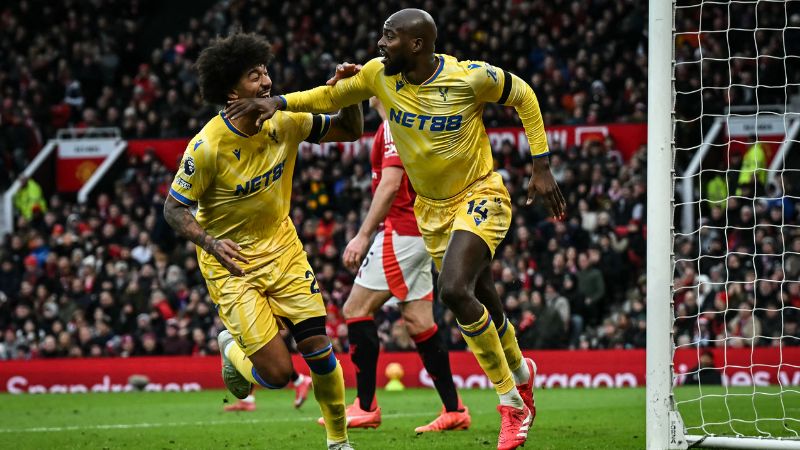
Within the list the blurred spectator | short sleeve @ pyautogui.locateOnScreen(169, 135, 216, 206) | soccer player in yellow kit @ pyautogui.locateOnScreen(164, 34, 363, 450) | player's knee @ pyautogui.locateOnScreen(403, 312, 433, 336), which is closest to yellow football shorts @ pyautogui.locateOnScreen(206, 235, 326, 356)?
soccer player in yellow kit @ pyautogui.locateOnScreen(164, 34, 363, 450)

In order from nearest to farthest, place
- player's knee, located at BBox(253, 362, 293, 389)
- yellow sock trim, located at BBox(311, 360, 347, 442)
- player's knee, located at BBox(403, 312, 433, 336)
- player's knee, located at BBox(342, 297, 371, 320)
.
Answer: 1. yellow sock trim, located at BBox(311, 360, 347, 442)
2. player's knee, located at BBox(253, 362, 293, 389)
3. player's knee, located at BBox(403, 312, 433, 336)
4. player's knee, located at BBox(342, 297, 371, 320)

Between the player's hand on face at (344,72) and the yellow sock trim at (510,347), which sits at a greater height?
the player's hand on face at (344,72)

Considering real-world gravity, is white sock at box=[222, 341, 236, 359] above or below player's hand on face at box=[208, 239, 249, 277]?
below

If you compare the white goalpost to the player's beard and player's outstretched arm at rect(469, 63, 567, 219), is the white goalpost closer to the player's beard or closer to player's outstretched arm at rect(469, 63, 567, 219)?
player's outstretched arm at rect(469, 63, 567, 219)

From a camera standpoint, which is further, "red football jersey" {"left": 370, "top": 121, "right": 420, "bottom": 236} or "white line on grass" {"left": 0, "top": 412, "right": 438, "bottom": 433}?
"white line on grass" {"left": 0, "top": 412, "right": 438, "bottom": 433}

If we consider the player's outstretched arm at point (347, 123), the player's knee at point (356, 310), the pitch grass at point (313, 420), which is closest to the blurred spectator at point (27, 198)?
the pitch grass at point (313, 420)

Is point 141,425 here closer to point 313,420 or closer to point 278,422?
point 278,422

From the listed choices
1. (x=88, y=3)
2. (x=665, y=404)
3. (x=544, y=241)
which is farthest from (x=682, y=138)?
(x=88, y=3)

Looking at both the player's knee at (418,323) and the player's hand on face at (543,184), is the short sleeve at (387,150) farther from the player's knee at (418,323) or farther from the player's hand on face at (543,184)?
the player's hand on face at (543,184)

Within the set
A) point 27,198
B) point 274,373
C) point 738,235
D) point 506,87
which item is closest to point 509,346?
point 274,373

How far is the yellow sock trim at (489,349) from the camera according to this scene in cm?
715

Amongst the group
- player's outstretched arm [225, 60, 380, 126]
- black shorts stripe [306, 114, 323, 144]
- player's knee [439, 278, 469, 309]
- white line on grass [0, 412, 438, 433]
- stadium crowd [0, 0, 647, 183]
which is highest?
stadium crowd [0, 0, 647, 183]

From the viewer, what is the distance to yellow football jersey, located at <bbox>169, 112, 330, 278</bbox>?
6.89 meters

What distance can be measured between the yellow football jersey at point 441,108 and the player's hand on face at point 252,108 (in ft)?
1.11
